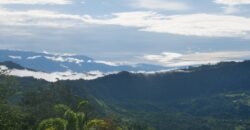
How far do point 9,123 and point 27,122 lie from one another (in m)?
32.5

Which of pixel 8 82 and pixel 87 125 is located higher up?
pixel 8 82

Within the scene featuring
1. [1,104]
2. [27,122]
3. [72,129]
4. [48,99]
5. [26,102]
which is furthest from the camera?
[48,99]

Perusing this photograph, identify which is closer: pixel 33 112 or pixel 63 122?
pixel 63 122

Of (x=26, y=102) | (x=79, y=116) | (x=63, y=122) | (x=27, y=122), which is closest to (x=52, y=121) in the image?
(x=63, y=122)

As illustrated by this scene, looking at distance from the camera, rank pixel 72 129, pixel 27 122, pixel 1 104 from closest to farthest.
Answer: pixel 1 104 → pixel 72 129 → pixel 27 122

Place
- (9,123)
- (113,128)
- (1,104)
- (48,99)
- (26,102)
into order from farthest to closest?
(48,99), (26,102), (113,128), (1,104), (9,123)

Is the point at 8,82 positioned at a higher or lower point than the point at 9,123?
higher

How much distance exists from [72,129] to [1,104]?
15.5 m

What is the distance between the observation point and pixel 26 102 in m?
170

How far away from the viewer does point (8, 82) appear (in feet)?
368

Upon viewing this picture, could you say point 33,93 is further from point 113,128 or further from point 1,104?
point 1,104

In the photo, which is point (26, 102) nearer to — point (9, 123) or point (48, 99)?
point (48, 99)

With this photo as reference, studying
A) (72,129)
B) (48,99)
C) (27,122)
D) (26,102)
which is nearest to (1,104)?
(72,129)

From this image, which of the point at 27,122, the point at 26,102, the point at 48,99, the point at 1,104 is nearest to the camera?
the point at 1,104
